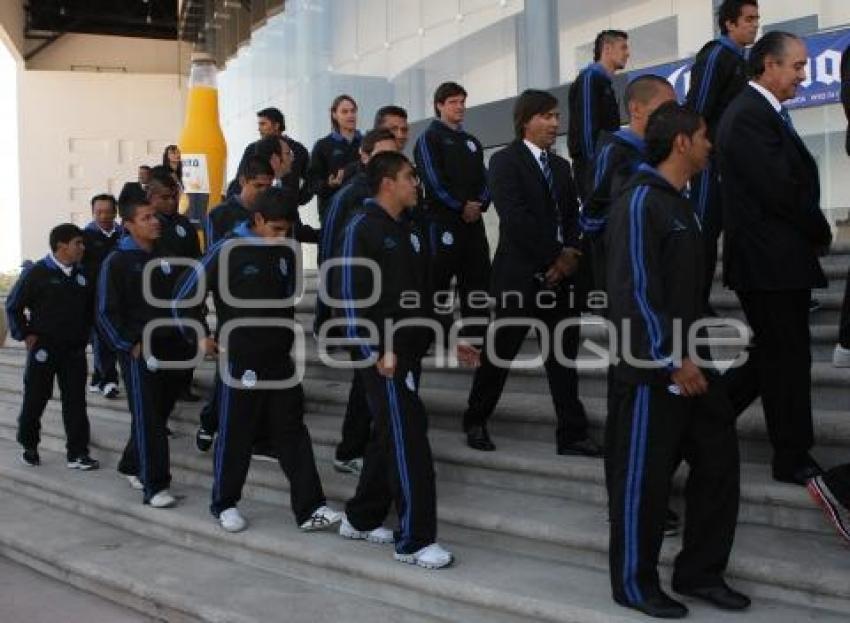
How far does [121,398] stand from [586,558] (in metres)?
5.03

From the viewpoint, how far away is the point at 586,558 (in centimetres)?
404

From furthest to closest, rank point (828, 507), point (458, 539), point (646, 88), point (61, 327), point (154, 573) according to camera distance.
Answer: point (61, 327) < point (154, 573) < point (458, 539) < point (646, 88) < point (828, 507)

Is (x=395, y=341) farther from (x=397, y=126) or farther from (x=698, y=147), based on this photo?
(x=397, y=126)

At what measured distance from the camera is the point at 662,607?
3332 millimetres

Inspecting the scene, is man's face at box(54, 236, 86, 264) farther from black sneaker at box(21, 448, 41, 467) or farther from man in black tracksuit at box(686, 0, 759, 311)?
man in black tracksuit at box(686, 0, 759, 311)

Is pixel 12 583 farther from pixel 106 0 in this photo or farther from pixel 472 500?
pixel 106 0

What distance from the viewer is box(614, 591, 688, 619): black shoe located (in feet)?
10.9

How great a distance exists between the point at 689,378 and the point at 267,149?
3.67m

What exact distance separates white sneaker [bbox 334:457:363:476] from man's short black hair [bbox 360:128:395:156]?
1657 mm

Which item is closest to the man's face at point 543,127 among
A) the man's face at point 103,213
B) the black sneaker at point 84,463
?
the black sneaker at point 84,463

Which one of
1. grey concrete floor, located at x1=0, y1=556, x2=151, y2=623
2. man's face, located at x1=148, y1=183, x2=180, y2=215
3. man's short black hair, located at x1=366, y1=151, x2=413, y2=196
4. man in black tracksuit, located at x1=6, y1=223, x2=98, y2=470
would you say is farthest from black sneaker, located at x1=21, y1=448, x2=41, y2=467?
man's short black hair, located at x1=366, y1=151, x2=413, y2=196

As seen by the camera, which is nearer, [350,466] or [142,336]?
[350,466]

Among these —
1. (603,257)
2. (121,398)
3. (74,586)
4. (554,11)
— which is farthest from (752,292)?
(554,11)

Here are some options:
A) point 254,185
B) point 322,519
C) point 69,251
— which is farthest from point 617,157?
point 69,251
